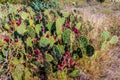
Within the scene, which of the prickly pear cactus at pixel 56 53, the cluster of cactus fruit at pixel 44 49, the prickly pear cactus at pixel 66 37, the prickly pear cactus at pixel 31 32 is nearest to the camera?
the prickly pear cactus at pixel 56 53

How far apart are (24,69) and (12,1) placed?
10409 mm

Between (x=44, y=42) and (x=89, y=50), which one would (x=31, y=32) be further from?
(x=89, y=50)

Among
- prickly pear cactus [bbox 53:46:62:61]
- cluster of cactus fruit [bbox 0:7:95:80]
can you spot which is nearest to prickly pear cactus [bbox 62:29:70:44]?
cluster of cactus fruit [bbox 0:7:95:80]

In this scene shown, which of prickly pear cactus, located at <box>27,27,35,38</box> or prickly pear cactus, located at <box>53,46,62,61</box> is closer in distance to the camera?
prickly pear cactus, located at <box>53,46,62,61</box>

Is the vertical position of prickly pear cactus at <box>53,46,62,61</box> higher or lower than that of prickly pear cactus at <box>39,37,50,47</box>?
lower

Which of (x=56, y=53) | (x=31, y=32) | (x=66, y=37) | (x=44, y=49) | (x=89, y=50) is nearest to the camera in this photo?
(x=56, y=53)

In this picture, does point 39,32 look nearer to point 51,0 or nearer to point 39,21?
point 39,21

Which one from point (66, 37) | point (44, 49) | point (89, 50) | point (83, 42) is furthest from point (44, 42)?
point (89, 50)

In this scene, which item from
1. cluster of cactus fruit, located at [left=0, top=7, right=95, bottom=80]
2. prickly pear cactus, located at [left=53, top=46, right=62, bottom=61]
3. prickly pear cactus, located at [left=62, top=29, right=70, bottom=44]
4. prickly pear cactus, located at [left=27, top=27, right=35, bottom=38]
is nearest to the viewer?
prickly pear cactus, located at [left=53, top=46, right=62, bottom=61]

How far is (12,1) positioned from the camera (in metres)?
16.1

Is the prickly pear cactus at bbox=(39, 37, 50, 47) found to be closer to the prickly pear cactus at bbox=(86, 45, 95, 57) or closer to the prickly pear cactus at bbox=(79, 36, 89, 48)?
the prickly pear cactus at bbox=(79, 36, 89, 48)

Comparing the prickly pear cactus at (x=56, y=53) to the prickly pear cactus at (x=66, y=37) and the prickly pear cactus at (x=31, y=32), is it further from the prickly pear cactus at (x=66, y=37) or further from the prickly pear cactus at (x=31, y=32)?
the prickly pear cactus at (x=31, y=32)

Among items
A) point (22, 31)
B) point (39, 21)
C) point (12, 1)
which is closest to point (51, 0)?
point (12, 1)

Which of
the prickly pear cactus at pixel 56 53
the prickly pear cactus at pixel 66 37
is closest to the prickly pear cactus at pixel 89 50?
the prickly pear cactus at pixel 66 37
